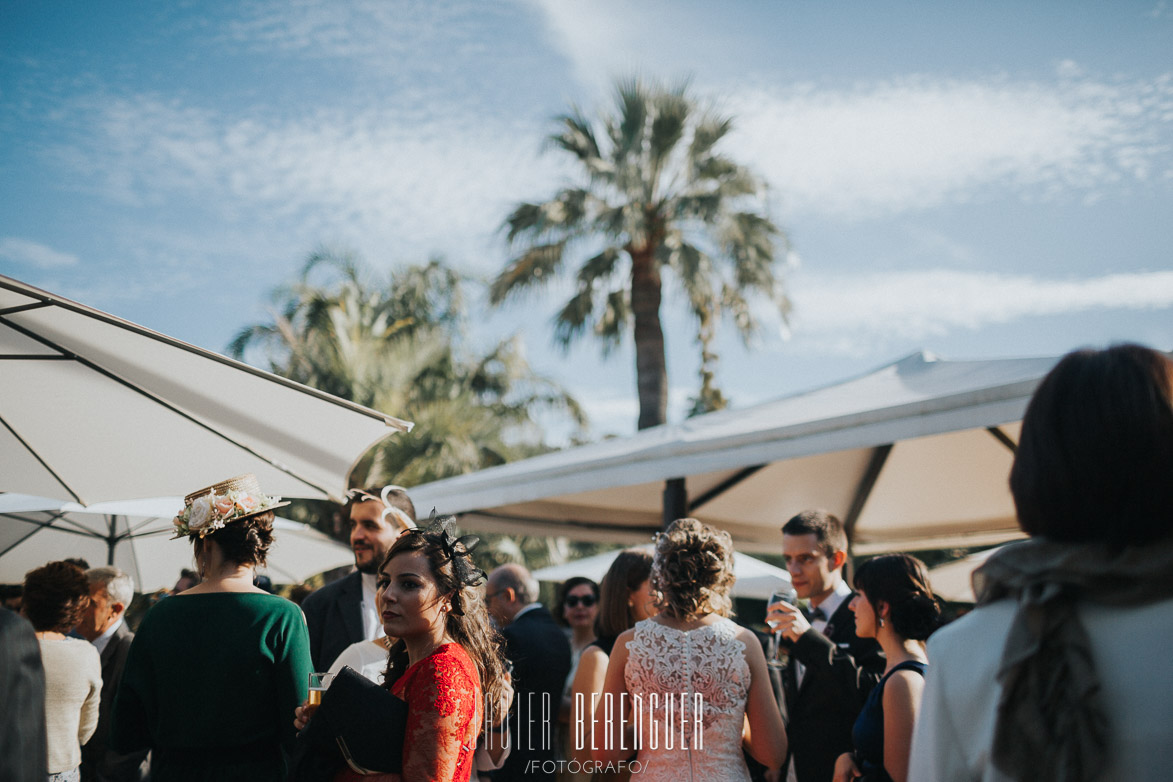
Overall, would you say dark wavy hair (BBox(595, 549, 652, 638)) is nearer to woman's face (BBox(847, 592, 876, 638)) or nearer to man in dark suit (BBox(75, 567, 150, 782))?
woman's face (BBox(847, 592, 876, 638))

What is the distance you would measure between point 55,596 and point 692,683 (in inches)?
120

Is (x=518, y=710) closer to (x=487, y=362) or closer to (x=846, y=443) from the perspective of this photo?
(x=846, y=443)

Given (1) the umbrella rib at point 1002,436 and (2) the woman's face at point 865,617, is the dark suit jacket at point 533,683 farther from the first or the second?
(1) the umbrella rib at point 1002,436

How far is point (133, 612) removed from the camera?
12.8 metres

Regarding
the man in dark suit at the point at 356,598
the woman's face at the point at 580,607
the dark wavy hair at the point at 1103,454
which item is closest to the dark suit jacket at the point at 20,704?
the dark wavy hair at the point at 1103,454

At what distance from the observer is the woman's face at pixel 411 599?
2410mm

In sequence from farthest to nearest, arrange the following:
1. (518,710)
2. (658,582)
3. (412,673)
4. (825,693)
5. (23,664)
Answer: (518,710), (825,693), (658,582), (412,673), (23,664)

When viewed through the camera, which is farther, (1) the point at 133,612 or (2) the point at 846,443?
(1) the point at 133,612

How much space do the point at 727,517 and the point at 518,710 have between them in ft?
15.6

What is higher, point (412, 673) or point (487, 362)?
point (487, 362)

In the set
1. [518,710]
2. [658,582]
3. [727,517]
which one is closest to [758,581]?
[727,517]

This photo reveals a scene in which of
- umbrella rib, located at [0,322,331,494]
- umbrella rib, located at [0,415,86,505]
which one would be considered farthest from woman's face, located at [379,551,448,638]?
umbrella rib, located at [0,415,86,505]

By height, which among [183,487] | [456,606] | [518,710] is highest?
[183,487]

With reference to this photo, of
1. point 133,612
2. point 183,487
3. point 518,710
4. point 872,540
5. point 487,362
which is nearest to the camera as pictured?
point 183,487
